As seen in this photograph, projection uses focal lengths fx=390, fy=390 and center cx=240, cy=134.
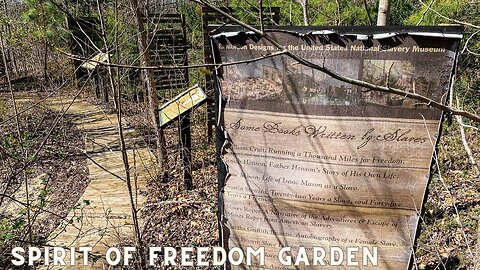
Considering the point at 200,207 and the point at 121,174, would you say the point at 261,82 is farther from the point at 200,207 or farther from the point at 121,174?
the point at 121,174

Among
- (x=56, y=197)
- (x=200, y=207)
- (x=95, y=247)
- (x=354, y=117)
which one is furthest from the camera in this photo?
(x=56, y=197)

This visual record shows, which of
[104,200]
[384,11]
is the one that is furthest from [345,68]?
[104,200]

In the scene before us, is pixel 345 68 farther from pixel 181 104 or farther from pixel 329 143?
pixel 181 104

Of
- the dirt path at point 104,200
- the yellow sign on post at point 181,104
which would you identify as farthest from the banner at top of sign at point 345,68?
the yellow sign on post at point 181,104

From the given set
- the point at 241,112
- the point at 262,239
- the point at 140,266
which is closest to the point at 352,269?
the point at 262,239

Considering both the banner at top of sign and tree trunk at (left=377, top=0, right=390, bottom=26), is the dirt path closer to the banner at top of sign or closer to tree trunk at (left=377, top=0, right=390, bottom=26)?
the banner at top of sign

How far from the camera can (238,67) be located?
228 cm

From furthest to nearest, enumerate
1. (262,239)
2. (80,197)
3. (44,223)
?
(80,197) < (44,223) < (262,239)

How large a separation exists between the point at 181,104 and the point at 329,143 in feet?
8.30

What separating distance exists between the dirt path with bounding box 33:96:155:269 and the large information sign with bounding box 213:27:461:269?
1118 millimetres

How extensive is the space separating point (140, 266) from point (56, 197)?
148 inches

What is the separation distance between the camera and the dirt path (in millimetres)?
4406

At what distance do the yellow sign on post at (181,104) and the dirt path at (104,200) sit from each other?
19.0 inches

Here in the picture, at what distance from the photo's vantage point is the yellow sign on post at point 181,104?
14.0ft
